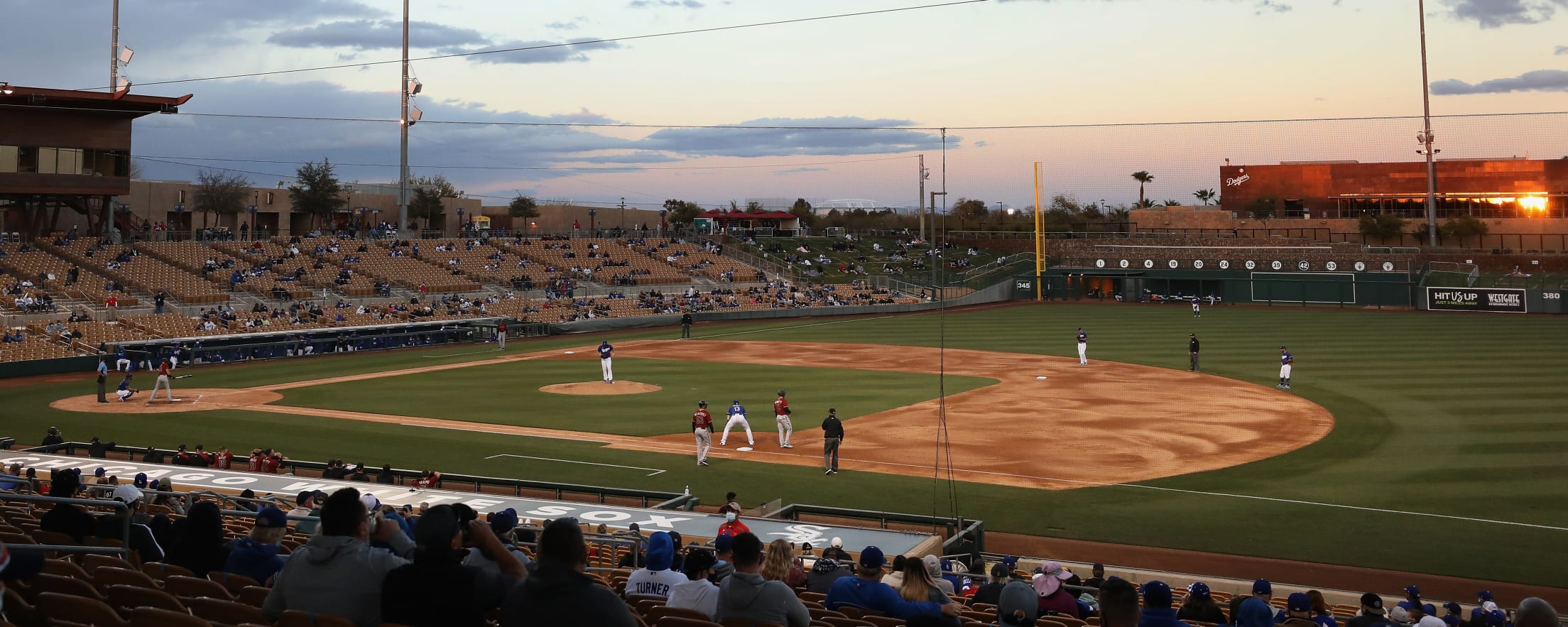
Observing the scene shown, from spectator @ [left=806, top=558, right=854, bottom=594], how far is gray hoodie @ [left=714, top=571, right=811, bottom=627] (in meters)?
3.15

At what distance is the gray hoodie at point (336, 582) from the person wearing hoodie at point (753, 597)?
1.72 metres

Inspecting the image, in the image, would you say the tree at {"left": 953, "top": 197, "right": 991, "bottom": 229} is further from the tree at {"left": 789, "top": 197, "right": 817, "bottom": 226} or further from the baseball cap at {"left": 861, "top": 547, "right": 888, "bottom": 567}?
the baseball cap at {"left": 861, "top": 547, "right": 888, "bottom": 567}

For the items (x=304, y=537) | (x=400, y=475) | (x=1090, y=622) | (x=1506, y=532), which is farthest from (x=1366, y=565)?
(x=400, y=475)

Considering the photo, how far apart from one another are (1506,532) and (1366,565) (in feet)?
9.95

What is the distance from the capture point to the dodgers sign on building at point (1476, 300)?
57.6 m

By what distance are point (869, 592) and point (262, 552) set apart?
3.86 metres

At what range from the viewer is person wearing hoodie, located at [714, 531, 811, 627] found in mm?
5840

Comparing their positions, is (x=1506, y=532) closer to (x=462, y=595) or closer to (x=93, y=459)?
(x=462, y=595)

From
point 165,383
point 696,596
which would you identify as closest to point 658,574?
point 696,596

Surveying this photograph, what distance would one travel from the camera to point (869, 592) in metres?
7.29

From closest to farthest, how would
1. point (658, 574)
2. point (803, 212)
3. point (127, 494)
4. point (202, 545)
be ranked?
point (658, 574), point (202, 545), point (127, 494), point (803, 212)

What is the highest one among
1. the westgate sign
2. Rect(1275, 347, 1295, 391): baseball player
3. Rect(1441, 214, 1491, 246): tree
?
Rect(1441, 214, 1491, 246): tree

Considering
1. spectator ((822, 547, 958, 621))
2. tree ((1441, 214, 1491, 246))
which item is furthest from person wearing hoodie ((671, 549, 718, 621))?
tree ((1441, 214, 1491, 246))

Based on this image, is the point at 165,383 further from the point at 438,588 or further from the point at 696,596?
the point at 438,588
